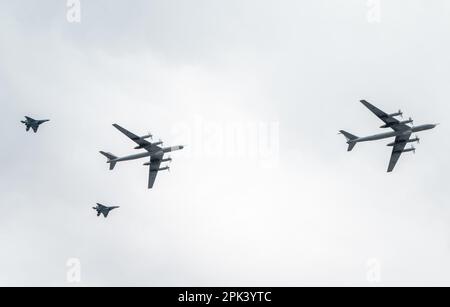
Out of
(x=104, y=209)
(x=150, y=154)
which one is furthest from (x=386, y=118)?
(x=104, y=209)

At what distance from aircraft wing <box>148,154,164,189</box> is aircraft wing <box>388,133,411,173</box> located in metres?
47.7

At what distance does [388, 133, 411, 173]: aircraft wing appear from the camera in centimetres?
14427

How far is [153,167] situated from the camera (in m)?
152

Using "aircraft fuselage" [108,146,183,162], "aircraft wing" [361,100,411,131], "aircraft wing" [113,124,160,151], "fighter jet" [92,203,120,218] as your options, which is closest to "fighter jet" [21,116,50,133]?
"fighter jet" [92,203,120,218]

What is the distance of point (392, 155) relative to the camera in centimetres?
15125

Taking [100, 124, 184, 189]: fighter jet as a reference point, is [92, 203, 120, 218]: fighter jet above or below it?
below

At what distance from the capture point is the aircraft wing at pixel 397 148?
14427 cm

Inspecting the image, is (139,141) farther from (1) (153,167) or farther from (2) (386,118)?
(2) (386,118)

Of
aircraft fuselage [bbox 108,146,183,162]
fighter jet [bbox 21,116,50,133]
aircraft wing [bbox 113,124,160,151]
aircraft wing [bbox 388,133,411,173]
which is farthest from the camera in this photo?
fighter jet [bbox 21,116,50,133]

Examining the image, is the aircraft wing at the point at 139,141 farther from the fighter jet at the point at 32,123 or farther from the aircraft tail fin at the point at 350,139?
the aircraft tail fin at the point at 350,139

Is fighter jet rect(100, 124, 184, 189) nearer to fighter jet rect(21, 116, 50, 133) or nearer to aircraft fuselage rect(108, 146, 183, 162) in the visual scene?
aircraft fuselage rect(108, 146, 183, 162)
